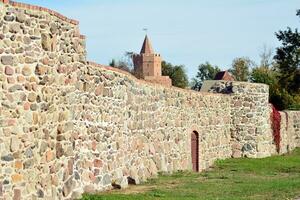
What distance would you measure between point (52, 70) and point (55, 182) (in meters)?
2.02

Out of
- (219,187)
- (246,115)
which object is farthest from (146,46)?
(219,187)

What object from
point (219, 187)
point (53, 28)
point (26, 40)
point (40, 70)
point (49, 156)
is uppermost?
point (53, 28)

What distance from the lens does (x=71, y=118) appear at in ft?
42.7

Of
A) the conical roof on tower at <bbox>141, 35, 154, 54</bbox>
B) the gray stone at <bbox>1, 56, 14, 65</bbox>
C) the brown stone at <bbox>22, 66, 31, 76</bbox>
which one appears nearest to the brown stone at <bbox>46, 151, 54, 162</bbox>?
the brown stone at <bbox>22, 66, 31, 76</bbox>

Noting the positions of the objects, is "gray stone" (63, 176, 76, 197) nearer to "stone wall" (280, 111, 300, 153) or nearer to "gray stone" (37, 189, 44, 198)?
"gray stone" (37, 189, 44, 198)

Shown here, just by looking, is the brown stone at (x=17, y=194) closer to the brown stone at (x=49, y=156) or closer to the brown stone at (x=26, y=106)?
the brown stone at (x=49, y=156)

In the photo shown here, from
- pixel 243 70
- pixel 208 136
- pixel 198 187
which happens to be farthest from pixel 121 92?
pixel 243 70

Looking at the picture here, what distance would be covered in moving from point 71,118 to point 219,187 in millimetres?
5258

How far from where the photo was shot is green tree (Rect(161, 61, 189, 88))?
79.0m

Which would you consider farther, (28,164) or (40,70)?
(40,70)

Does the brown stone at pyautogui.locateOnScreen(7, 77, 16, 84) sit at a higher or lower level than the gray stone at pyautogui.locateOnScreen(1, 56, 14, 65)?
lower

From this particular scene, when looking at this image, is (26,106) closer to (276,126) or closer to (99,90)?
(99,90)

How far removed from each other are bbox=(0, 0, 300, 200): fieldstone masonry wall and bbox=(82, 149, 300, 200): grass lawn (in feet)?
2.00

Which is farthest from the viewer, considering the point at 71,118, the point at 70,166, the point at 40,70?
the point at 71,118
